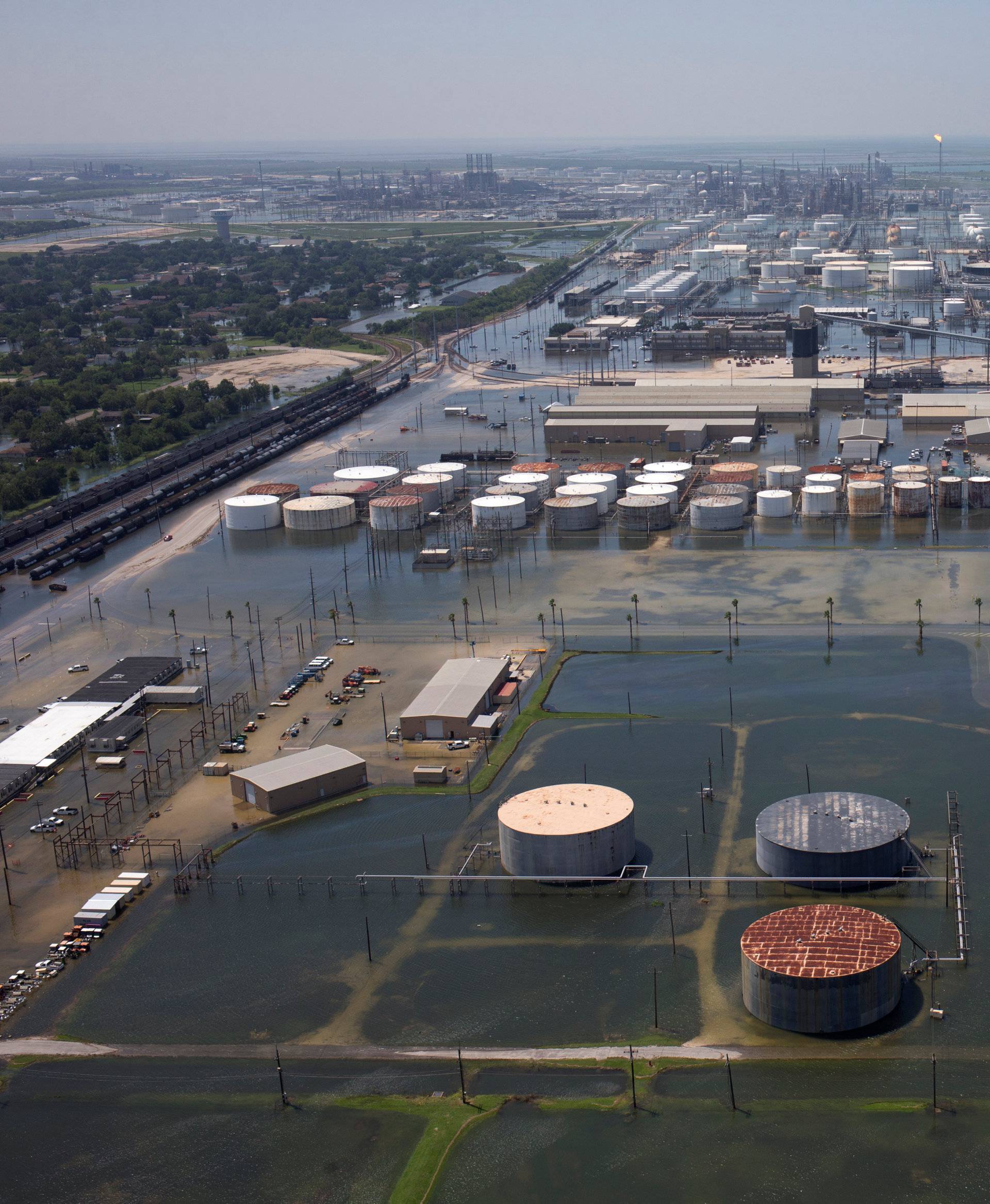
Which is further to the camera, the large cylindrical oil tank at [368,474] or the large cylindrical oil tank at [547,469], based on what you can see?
the large cylindrical oil tank at [368,474]

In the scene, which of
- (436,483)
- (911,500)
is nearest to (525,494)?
(436,483)

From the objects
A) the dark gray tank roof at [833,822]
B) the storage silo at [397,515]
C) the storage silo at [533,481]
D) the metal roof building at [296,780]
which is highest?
the storage silo at [533,481]

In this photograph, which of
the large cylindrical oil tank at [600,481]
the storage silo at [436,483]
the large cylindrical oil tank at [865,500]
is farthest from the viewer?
the storage silo at [436,483]

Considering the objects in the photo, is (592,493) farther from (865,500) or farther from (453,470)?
(865,500)

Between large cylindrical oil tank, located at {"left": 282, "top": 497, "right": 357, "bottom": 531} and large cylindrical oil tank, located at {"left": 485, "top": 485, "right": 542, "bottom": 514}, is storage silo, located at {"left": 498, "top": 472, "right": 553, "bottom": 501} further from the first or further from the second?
large cylindrical oil tank, located at {"left": 282, "top": 497, "right": 357, "bottom": 531}

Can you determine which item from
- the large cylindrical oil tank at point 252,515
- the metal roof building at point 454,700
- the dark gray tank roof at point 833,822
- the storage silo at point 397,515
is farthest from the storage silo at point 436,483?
the dark gray tank roof at point 833,822

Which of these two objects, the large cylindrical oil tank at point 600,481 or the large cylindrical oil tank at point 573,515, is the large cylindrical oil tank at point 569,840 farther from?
the large cylindrical oil tank at point 600,481

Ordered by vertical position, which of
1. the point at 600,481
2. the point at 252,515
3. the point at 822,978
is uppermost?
the point at 600,481

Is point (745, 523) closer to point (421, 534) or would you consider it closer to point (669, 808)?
point (421, 534)
